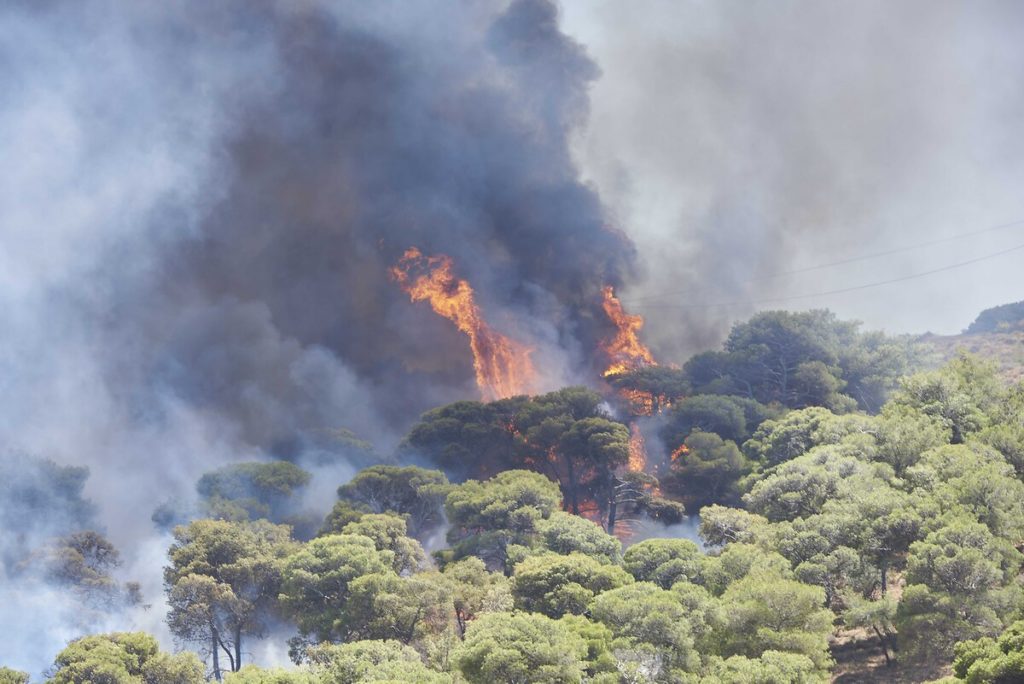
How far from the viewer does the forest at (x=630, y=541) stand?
49062mm

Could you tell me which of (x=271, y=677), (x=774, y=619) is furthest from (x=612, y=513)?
(x=271, y=677)

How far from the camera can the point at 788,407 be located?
9950cm

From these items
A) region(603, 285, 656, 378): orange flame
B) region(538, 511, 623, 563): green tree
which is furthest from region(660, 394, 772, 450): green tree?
region(538, 511, 623, 563): green tree

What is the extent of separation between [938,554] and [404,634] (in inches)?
1127

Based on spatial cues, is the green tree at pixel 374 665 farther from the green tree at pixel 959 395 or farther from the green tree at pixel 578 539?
the green tree at pixel 959 395

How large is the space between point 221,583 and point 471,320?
53.8m

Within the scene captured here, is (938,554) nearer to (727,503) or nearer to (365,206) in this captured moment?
(727,503)

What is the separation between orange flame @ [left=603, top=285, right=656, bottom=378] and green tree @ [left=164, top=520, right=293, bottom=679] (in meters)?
50.0

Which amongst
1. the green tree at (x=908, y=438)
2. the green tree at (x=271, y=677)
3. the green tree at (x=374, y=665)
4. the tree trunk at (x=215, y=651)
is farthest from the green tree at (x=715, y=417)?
the green tree at (x=271, y=677)

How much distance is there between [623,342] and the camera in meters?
116

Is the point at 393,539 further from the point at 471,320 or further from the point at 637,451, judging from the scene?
the point at 471,320

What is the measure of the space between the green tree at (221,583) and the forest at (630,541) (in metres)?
0.20

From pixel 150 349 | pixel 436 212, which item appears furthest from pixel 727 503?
pixel 150 349

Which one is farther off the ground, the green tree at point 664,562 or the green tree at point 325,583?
the green tree at point 325,583
